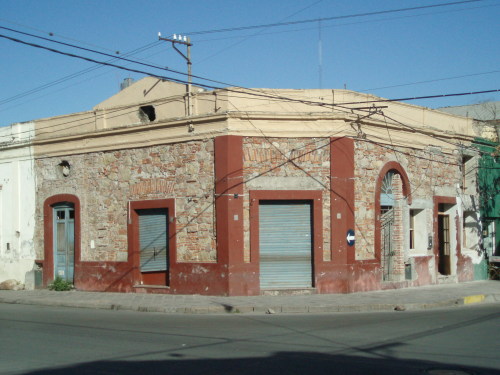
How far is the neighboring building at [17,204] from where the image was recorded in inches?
963

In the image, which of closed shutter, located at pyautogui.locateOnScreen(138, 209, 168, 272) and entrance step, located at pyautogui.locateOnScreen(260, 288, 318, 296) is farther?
closed shutter, located at pyautogui.locateOnScreen(138, 209, 168, 272)

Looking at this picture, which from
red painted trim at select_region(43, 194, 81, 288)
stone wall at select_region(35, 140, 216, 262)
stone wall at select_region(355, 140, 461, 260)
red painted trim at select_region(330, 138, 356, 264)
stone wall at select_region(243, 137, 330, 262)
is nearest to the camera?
stone wall at select_region(243, 137, 330, 262)

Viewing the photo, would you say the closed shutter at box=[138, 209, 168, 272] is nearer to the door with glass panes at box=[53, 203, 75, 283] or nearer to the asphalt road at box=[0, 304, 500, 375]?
the door with glass panes at box=[53, 203, 75, 283]

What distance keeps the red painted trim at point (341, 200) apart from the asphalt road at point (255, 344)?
3.96m

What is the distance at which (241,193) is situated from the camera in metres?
19.4

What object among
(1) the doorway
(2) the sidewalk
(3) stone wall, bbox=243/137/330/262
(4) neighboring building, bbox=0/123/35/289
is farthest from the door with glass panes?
(1) the doorway

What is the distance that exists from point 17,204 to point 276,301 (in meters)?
12.0

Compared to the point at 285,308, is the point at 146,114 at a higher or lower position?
higher

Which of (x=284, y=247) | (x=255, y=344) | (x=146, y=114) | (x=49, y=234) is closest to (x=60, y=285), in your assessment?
(x=49, y=234)

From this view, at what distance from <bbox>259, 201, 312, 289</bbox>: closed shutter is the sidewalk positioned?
0.83m

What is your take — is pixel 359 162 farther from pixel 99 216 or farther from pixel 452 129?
pixel 99 216

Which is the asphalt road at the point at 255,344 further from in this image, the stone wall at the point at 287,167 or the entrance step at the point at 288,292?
the stone wall at the point at 287,167

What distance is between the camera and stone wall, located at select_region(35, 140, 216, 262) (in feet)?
65.3

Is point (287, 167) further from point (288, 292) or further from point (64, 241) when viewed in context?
point (64, 241)
